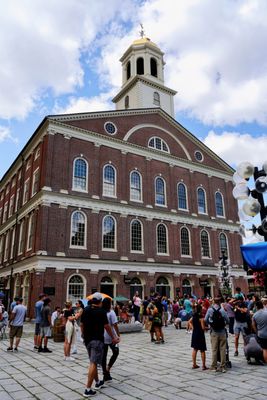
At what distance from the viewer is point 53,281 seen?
74.6ft

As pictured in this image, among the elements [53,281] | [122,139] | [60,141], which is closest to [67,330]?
[53,281]

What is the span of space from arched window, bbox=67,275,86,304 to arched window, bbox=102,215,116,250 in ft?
10.7

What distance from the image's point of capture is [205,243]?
32.8m

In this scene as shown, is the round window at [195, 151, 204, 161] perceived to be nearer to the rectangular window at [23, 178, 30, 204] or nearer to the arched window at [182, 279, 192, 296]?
the arched window at [182, 279, 192, 296]

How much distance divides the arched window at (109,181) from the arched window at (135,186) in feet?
6.17

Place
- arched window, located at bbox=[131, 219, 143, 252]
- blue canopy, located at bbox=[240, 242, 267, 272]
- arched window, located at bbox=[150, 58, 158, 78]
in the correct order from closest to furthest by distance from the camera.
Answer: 1. blue canopy, located at bbox=[240, 242, 267, 272]
2. arched window, located at bbox=[131, 219, 143, 252]
3. arched window, located at bbox=[150, 58, 158, 78]

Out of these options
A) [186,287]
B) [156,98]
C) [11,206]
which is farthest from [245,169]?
[156,98]

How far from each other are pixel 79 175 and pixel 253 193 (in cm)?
2028

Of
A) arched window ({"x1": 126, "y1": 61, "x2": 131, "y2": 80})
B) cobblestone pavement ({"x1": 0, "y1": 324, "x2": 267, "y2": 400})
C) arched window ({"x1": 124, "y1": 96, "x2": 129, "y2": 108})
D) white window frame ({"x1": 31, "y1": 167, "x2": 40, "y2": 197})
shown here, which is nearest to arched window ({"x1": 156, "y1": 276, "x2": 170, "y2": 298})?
white window frame ({"x1": 31, "y1": 167, "x2": 40, "y2": 197})

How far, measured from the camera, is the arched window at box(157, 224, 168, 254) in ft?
95.9

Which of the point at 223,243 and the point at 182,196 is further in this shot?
the point at 223,243

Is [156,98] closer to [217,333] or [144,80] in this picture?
[144,80]

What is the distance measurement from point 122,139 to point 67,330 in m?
21.4

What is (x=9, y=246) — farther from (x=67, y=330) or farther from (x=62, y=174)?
(x=67, y=330)
